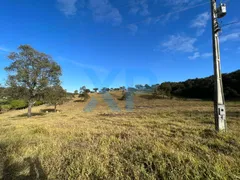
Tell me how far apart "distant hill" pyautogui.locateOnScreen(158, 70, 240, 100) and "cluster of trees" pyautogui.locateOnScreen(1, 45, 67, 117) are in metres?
38.5

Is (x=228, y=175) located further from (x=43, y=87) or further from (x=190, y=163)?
(x=43, y=87)

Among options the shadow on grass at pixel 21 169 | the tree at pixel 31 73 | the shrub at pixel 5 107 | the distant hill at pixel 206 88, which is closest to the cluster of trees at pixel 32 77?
the tree at pixel 31 73

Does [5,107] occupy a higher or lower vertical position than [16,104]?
lower

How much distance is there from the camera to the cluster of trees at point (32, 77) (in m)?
14.8

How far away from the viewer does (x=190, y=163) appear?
3039 mm

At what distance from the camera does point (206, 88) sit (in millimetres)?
46625

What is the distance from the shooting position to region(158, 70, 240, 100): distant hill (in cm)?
4166

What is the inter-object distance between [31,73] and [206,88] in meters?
51.7

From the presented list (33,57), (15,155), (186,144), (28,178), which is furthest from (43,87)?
(186,144)

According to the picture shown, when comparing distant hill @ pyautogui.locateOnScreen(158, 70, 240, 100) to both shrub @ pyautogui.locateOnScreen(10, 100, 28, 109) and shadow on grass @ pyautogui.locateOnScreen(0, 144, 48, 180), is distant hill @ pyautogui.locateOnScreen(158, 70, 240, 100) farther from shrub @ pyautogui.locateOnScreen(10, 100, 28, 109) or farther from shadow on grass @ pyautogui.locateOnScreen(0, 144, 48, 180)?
shadow on grass @ pyautogui.locateOnScreen(0, 144, 48, 180)

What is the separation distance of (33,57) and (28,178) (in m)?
16.2

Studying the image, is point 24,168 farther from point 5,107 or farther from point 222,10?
point 5,107

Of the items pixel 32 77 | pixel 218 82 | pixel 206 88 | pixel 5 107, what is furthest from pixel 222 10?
pixel 206 88

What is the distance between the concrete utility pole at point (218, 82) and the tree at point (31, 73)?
16243 millimetres
